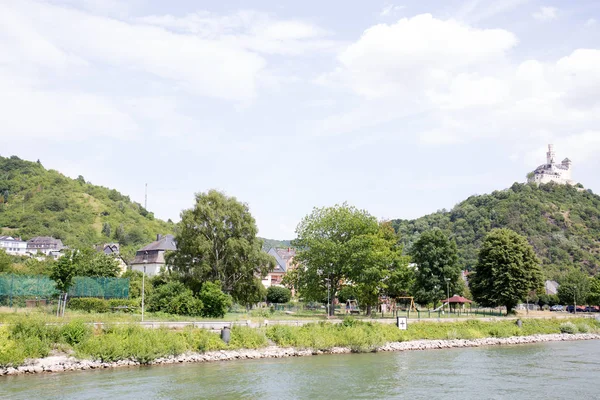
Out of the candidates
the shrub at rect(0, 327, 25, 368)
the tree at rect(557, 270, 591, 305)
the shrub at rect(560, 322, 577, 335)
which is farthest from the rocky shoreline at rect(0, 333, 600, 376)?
the tree at rect(557, 270, 591, 305)

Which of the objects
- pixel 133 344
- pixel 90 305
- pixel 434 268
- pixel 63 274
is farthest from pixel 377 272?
pixel 63 274

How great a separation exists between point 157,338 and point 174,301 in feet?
41.6

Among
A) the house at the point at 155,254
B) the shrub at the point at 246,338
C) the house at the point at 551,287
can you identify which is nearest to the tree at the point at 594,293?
the house at the point at 551,287

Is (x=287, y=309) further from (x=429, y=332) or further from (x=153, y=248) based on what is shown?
(x=153, y=248)

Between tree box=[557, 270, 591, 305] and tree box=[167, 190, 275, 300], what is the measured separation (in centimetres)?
6149

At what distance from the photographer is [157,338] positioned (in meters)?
34.3

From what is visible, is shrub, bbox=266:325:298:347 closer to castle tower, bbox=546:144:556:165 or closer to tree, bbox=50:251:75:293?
tree, bbox=50:251:75:293

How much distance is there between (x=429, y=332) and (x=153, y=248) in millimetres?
54321

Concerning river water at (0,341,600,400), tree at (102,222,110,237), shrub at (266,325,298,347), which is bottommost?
river water at (0,341,600,400)

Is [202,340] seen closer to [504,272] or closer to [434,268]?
[434,268]

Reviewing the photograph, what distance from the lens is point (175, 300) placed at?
46812 millimetres

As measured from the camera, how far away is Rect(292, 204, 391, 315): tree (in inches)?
2233

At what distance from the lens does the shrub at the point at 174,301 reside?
1847 inches

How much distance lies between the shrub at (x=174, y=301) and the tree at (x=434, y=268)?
35215 millimetres
